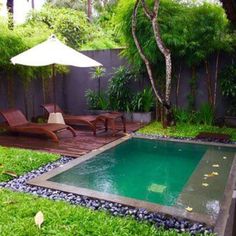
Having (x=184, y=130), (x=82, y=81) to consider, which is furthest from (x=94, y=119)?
(x=82, y=81)

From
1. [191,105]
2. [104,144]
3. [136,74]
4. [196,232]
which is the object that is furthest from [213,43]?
[196,232]

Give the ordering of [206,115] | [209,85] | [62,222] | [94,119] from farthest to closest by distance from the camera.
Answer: [209,85]
[206,115]
[94,119]
[62,222]

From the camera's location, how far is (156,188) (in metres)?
4.41

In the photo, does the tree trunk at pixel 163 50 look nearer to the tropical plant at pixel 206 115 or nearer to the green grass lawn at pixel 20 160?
the tropical plant at pixel 206 115

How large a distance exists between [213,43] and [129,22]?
2455 mm

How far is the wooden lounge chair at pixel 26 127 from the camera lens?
6.85 m

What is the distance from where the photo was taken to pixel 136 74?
1012 cm

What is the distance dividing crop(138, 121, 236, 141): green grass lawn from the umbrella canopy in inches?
99.7

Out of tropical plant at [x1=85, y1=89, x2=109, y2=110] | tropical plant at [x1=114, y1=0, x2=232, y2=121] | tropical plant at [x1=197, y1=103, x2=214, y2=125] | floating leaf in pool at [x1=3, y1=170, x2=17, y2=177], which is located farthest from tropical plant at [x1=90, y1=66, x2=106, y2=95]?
floating leaf in pool at [x1=3, y1=170, x2=17, y2=177]

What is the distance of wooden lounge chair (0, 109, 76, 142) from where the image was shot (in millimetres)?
6848

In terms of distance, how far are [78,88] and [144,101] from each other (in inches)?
113

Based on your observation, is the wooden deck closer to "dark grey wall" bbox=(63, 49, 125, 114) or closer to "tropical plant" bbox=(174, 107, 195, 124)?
"tropical plant" bbox=(174, 107, 195, 124)

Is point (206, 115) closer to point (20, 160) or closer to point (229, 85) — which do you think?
point (229, 85)

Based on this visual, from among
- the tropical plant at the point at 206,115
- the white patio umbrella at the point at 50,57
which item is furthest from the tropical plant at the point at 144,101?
the white patio umbrella at the point at 50,57
